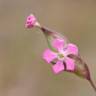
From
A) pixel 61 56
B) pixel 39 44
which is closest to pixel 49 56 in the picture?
pixel 61 56

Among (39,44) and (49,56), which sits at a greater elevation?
(49,56)

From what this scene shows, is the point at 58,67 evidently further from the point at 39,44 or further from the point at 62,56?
the point at 39,44

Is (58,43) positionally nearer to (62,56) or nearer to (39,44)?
(62,56)

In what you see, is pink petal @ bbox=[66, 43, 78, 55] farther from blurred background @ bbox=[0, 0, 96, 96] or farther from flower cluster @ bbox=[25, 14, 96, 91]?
blurred background @ bbox=[0, 0, 96, 96]

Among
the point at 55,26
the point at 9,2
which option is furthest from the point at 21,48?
the point at 9,2

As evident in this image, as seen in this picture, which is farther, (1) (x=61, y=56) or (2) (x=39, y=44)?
(2) (x=39, y=44)

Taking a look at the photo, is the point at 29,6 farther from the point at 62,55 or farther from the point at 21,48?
the point at 62,55
